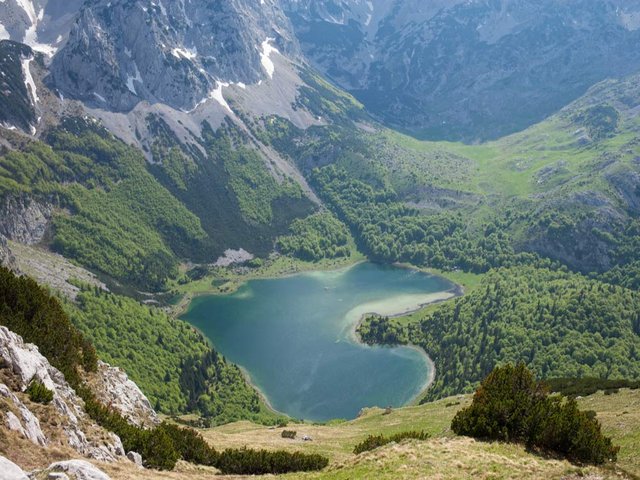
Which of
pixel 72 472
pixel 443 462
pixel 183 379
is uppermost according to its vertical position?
pixel 72 472

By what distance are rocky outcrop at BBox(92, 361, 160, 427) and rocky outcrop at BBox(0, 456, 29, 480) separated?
956 inches

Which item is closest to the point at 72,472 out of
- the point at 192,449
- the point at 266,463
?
the point at 266,463

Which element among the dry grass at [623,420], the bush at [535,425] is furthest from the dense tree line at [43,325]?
the dry grass at [623,420]

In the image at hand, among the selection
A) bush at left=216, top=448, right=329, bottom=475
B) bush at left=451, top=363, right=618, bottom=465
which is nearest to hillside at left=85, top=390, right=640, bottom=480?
bush at left=451, top=363, right=618, bottom=465

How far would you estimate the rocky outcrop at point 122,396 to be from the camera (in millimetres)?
56344

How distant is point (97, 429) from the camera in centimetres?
4494

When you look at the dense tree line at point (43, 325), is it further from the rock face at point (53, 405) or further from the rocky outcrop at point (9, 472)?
the rocky outcrop at point (9, 472)

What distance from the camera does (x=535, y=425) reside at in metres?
48.4

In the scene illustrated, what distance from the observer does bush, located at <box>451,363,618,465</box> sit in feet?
151

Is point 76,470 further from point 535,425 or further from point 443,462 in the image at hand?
point 535,425

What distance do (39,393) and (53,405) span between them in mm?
1323

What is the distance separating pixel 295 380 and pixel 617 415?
440ft

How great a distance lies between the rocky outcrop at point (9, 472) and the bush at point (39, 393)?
1195 cm

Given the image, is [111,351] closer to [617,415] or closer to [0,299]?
[0,299]
